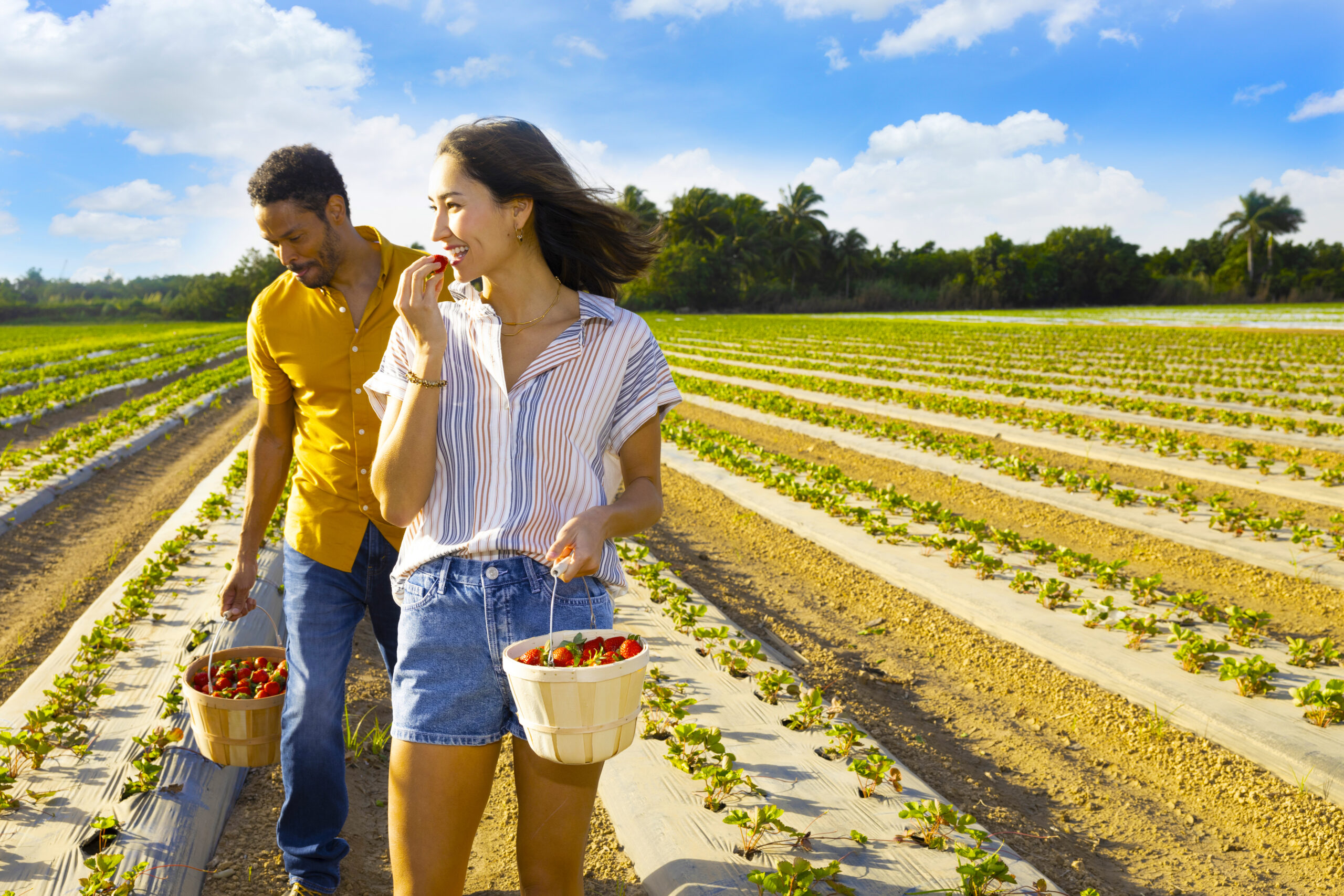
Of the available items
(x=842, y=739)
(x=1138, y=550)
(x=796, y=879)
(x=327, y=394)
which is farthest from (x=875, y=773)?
(x=1138, y=550)

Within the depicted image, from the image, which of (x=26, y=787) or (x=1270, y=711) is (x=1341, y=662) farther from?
(x=26, y=787)

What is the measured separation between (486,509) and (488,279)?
500mm

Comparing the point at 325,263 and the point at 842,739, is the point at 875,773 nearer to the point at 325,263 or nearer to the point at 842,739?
the point at 842,739

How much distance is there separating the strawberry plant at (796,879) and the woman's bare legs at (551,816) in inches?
34.4

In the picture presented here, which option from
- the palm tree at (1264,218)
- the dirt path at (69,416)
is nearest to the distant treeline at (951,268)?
the palm tree at (1264,218)

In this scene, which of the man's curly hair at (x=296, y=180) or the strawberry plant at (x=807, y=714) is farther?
the strawberry plant at (x=807, y=714)

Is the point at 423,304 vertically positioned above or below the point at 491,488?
above

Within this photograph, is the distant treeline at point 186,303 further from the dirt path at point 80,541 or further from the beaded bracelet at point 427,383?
the beaded bracelet at point 427,383

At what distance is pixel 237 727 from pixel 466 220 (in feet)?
6.07

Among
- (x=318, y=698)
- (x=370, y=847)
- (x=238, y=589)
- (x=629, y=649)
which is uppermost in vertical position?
(x=629, y=649)

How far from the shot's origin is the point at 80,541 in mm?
7285

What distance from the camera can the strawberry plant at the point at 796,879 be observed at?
7.79 feet

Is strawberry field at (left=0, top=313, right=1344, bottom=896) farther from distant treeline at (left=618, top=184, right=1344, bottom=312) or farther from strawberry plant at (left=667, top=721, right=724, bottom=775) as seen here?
distant treeline at (left=618, top=184, right=1344, bottom=312)

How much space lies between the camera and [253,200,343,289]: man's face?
2.35 metres
